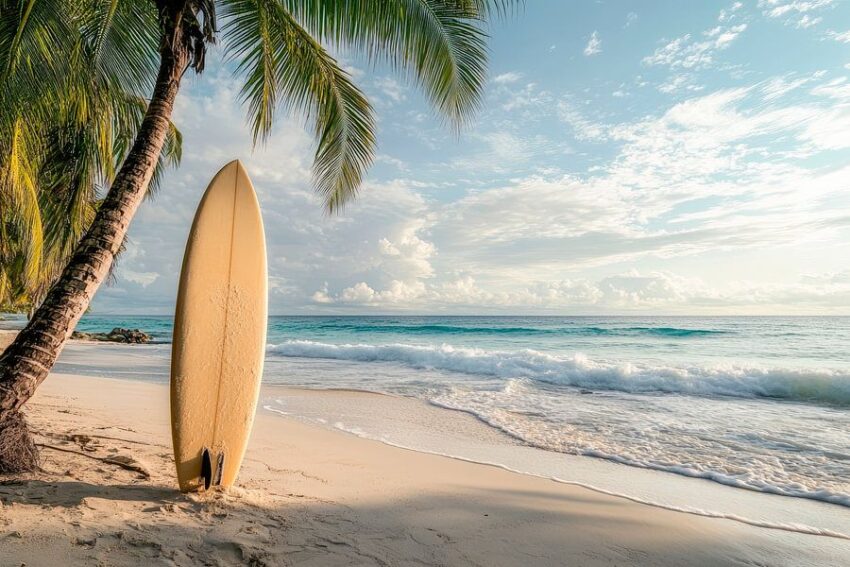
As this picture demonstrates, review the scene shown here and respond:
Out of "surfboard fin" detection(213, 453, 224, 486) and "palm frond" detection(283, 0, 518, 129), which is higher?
"palm frond" detection(283, 0, 518, 129)

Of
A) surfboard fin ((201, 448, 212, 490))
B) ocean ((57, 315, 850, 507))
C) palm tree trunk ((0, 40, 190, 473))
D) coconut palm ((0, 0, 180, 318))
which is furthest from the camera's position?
ocean ((57, 315, 850, 507))

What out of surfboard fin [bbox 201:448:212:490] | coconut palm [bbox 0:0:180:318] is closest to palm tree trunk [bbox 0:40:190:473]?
surfboard fin [bbox 201:448:212:490]

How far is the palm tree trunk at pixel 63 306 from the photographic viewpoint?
2.22 m

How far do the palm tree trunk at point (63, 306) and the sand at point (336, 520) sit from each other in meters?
0.23

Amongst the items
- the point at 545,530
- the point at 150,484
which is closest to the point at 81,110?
the point at 150,484

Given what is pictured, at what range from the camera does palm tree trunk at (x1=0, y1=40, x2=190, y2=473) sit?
222 centimetres

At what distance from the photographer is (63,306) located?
233 centimetres

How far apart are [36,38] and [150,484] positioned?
117 inches

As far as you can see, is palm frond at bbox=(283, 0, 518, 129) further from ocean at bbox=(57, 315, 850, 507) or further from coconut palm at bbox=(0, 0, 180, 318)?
ocean at bbox=(57, 315, 850, 507)

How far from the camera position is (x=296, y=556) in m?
1.86

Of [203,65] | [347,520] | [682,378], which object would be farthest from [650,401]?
[203,65]

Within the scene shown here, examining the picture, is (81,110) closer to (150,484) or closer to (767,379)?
(150,484)

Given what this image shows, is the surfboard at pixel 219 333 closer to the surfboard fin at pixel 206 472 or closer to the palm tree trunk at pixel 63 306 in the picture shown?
the surfboard fin at pixel 206 472

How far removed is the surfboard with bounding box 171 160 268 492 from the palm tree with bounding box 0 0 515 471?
48 cm
